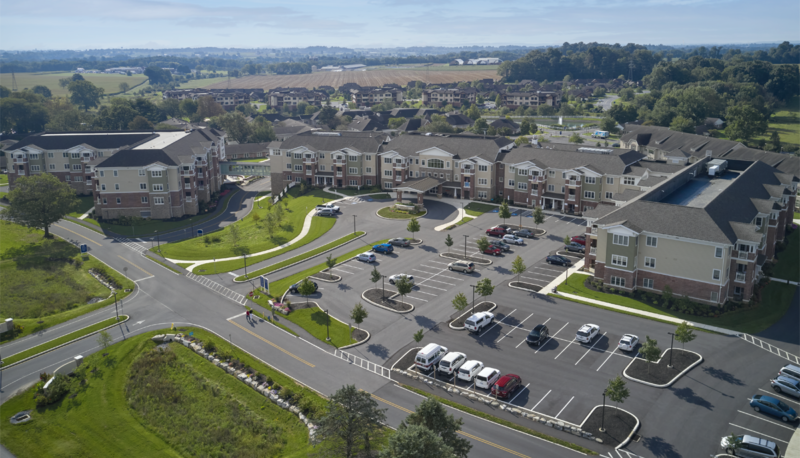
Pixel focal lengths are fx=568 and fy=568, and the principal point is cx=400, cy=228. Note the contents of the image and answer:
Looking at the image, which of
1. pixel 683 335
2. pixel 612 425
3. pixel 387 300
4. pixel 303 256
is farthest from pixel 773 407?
pixel 303 256

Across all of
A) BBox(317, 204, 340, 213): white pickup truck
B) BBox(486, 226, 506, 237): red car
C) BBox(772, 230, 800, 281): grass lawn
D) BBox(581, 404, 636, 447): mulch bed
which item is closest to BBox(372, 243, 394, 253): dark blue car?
BBox(486, 226, 506, 237): red car

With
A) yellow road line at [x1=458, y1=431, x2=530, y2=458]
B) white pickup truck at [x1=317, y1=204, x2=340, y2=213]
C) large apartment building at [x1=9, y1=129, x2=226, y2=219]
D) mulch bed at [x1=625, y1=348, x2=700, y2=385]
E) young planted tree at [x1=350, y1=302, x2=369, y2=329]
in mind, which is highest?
large apartment building at [x1=9, y1=129, x2=226, y2=219]

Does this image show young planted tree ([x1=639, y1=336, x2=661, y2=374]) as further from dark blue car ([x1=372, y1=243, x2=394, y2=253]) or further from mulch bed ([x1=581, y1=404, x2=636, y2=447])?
dark blue car ([x1=372, y1=243, x2=394, y2=253])

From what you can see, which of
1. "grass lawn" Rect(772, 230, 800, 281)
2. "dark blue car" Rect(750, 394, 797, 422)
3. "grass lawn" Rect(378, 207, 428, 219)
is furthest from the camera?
"grass lawn" Rect(378, 207, 428, 219)

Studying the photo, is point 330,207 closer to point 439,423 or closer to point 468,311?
point 468,311

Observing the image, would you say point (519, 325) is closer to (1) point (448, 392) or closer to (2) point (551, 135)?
(1) point (448, 392)

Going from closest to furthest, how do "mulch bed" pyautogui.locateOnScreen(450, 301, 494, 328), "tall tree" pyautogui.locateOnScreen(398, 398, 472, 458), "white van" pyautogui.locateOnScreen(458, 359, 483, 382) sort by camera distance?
"tall tree" pyautogui.locateOnScreen(398, 398, 472, 458) → "white van" pyautogui.locateOnScreen(458, 359, 483, 382) → "mulch bed" pyautogui.locateOnScreen(450, 301, 494, 328)

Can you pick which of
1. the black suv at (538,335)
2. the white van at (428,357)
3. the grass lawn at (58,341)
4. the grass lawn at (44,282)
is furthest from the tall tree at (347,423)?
the grass lawn at (44,282)
